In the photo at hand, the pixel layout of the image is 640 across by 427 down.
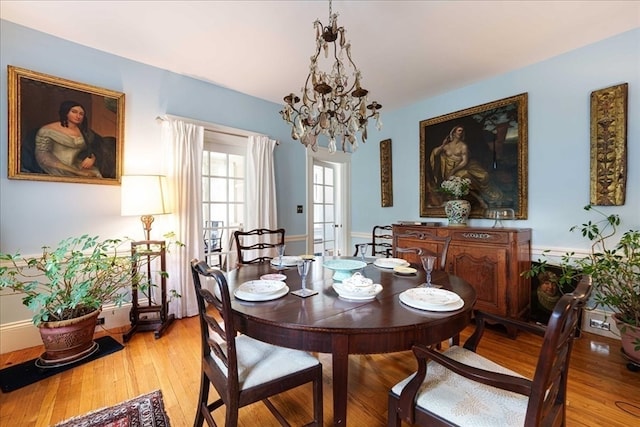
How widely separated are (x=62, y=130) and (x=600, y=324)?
16.5ft

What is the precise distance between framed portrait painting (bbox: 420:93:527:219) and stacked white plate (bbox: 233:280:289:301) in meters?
2.70

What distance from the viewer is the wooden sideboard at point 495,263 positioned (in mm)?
2533

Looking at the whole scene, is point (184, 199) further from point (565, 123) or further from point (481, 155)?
point (565, 123)

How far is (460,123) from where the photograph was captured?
3.36 metres

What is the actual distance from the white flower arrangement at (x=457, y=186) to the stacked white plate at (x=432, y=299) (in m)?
2.06

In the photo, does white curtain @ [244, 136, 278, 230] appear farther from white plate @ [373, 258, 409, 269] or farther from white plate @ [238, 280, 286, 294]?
white plate @ [238, 280, 286, 294]

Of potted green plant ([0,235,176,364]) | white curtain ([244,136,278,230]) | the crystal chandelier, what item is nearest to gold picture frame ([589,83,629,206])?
the crystal chandelier

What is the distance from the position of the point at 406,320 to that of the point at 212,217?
2.83 metres

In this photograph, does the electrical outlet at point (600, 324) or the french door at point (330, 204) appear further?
the french door at point (330, 204)

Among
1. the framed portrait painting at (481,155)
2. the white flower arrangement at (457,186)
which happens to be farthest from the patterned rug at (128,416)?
the framed portrait painting at (481,155)

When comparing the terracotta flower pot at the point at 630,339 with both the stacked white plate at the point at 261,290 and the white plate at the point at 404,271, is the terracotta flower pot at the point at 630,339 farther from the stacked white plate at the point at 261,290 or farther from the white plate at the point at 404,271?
the stacked white plate at the point at 261,290

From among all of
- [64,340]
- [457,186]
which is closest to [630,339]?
[457,186]

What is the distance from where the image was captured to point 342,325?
1.06 m

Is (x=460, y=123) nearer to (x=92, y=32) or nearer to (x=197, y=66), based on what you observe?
(x=197, y=66)
